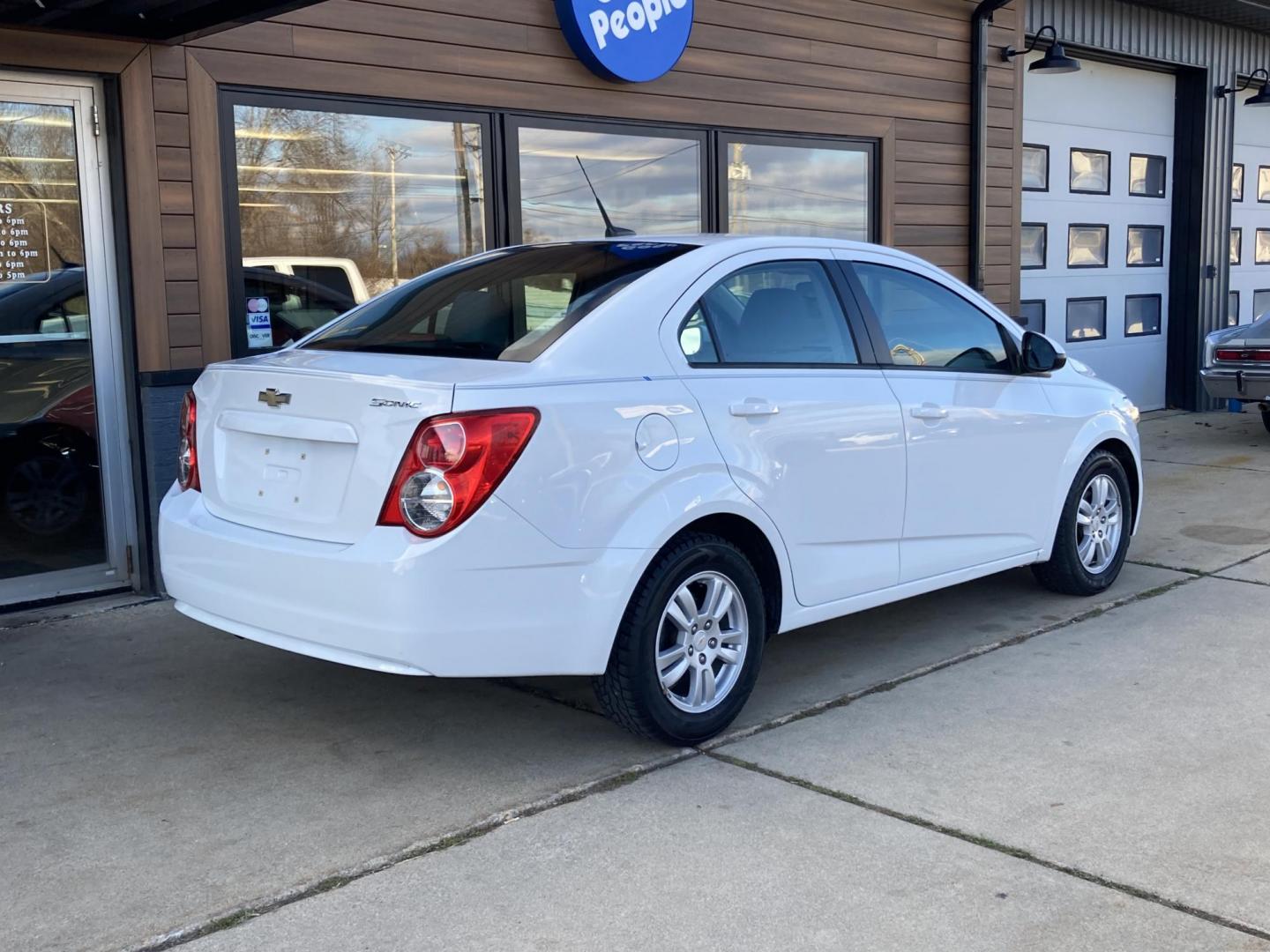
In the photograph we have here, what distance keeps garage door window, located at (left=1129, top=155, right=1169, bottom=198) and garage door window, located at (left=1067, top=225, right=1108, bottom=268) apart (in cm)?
67

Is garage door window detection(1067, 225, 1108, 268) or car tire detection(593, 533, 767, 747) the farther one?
garage door window detection(1067, 225, 1108, 268)

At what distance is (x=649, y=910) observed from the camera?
3.12 m

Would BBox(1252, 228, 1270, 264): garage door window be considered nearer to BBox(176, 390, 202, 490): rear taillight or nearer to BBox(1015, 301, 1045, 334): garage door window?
BBox(1015, 301, 1045, 334): garage door window

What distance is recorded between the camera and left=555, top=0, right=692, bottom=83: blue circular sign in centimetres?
746

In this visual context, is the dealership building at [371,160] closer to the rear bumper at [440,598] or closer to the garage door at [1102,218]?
the garage door at [1102,218]

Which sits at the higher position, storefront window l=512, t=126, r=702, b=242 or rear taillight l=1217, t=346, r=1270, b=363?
→ storefront window l=512, t=126, r=702, b=242

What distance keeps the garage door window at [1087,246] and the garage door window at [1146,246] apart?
0.44 m

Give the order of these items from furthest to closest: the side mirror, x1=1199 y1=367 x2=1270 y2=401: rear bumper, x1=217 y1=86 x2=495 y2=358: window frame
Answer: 1. x1=1199 y1=367 x2=1270 y2=401: rear bumper
2. x1=217 y1=86 x2=495 y2=358: window frame
3. the side mirror

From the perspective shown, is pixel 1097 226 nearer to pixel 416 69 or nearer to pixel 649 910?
pixel 416 69

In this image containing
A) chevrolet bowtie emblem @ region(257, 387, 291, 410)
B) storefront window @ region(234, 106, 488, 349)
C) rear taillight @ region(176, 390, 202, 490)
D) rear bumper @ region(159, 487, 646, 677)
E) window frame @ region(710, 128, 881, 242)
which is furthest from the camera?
window frame @ region(710, 128, 881, 242)

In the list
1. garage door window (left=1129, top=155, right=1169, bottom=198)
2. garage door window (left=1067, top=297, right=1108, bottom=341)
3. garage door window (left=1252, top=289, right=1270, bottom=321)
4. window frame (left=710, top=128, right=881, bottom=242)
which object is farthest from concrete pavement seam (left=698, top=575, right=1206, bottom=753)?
garage door window (left=1252, top=289, right=1270, bottom=321)

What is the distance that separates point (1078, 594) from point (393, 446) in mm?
3655

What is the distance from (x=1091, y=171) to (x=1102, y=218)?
473 millimetres

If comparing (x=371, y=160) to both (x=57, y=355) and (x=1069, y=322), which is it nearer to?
(x=57, y=355)
